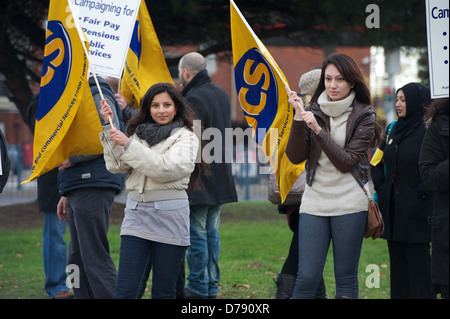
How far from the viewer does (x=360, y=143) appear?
4.59 m

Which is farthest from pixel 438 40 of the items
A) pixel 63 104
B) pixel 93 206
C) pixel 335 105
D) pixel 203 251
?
pixel 203 251

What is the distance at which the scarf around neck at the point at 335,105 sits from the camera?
467 centimetres

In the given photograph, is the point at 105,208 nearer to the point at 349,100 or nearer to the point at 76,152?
the point at 76,152

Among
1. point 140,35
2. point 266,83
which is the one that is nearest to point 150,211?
point 266,83

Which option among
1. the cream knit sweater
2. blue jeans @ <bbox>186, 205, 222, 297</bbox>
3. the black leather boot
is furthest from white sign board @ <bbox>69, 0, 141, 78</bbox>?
the black leather boot

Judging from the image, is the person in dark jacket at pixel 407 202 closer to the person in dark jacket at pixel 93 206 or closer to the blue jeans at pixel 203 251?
the blue jeans at pixel 203 251

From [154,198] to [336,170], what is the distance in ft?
4.02

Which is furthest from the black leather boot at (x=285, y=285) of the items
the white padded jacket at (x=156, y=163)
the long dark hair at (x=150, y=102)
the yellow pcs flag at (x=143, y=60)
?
the yellow pcs flag at (x=143, y=60)

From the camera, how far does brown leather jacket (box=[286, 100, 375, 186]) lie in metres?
4.50

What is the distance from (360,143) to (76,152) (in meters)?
2.19

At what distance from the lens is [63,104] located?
17.4ft

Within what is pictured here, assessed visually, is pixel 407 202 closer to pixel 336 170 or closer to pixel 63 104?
pixel 336 170

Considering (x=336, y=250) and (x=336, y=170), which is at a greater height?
(x=336, y=170)
